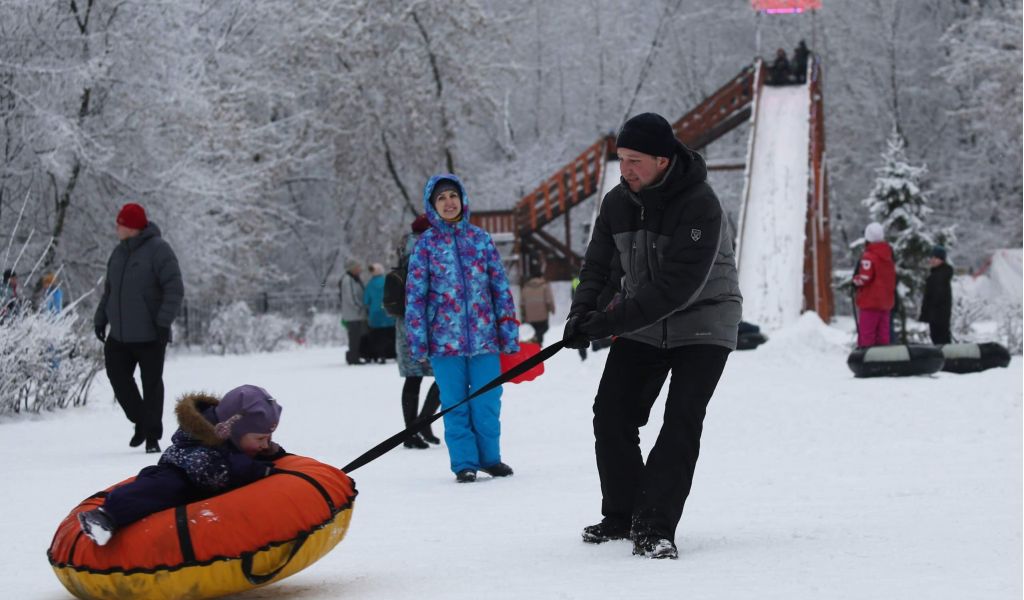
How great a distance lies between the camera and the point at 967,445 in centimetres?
880

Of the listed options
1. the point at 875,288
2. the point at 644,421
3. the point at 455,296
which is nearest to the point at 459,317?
the point at 455,296

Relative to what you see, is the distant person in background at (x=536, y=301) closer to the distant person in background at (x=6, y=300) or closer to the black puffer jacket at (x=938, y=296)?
the black puffer jacket at (x=938, y=296)

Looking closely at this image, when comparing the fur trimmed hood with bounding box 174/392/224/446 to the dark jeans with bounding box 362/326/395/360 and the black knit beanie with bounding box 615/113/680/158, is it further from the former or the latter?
the dark jeans with bounding box 362/326/395/360

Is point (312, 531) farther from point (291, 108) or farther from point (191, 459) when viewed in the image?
point (291, 108)

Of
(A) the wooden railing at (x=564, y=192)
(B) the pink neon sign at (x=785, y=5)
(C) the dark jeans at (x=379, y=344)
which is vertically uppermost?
(B) the pink neon sign at (x=785, y=5)

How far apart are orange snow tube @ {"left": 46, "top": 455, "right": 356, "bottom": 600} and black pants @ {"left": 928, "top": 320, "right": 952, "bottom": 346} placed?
13687 millimetres

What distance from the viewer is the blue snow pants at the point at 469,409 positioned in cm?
765

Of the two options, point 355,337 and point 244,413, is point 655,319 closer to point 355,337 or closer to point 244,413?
point 244,413

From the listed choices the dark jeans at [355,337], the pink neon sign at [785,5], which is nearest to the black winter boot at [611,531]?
the dark jeans at [355,337]

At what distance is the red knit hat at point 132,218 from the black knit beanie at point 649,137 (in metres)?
5.26

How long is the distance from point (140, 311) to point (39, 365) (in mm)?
3480

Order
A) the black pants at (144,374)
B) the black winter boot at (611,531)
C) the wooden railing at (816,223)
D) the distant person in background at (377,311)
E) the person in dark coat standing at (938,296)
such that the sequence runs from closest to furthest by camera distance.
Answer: the black winter boot at (611,531) < the black pants at (144,374) < the person in dark coat standing at (938,296) < the distant person in background at (377,311) < the wooden railing at (816,223)

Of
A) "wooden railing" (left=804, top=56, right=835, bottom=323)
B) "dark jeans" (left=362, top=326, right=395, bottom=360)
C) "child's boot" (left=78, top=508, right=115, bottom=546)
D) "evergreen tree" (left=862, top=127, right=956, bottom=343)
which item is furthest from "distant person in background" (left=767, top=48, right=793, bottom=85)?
"child's boot" (left=78, top=508, right=115, bottom=546)

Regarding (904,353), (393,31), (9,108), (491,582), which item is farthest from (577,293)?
(393,31)
